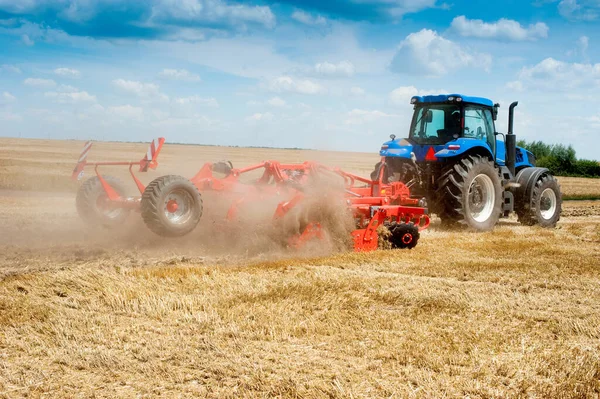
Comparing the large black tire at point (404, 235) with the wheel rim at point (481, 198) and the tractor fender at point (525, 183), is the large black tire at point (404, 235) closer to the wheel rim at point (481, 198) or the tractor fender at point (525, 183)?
the wheel rim at point (481, 198)

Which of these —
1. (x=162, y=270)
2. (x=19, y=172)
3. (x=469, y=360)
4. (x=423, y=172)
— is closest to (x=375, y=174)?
(x=423, y=172)

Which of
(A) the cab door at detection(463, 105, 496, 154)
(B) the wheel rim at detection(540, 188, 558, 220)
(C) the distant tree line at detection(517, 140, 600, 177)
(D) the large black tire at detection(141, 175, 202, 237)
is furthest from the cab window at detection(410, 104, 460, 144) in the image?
(C) the distant tree line at detection(517, 140, 600, 177)

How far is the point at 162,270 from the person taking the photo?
20.7 feet

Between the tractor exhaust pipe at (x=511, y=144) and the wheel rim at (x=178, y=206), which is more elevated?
the tractor exhaust pipe at (x=511, y=144)

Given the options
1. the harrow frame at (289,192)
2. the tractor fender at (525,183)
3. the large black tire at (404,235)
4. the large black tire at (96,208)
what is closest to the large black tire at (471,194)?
the tractor fender at (525,183)

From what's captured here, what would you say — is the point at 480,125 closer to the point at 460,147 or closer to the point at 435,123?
the point at 435,123

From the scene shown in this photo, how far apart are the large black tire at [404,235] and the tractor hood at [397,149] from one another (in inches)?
84.2

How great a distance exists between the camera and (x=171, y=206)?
7.57 metres

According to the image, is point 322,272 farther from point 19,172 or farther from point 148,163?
point 19,172

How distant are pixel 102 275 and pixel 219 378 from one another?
281cm

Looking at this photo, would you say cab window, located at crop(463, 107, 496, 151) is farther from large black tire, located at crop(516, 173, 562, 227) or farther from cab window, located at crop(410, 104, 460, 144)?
large black tire, located at crop(516, 173, 562, 227)

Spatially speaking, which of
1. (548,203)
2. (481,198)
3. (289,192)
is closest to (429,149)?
(481,198)

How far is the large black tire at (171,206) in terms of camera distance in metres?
7.35

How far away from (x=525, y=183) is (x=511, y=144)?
0.80 metres
